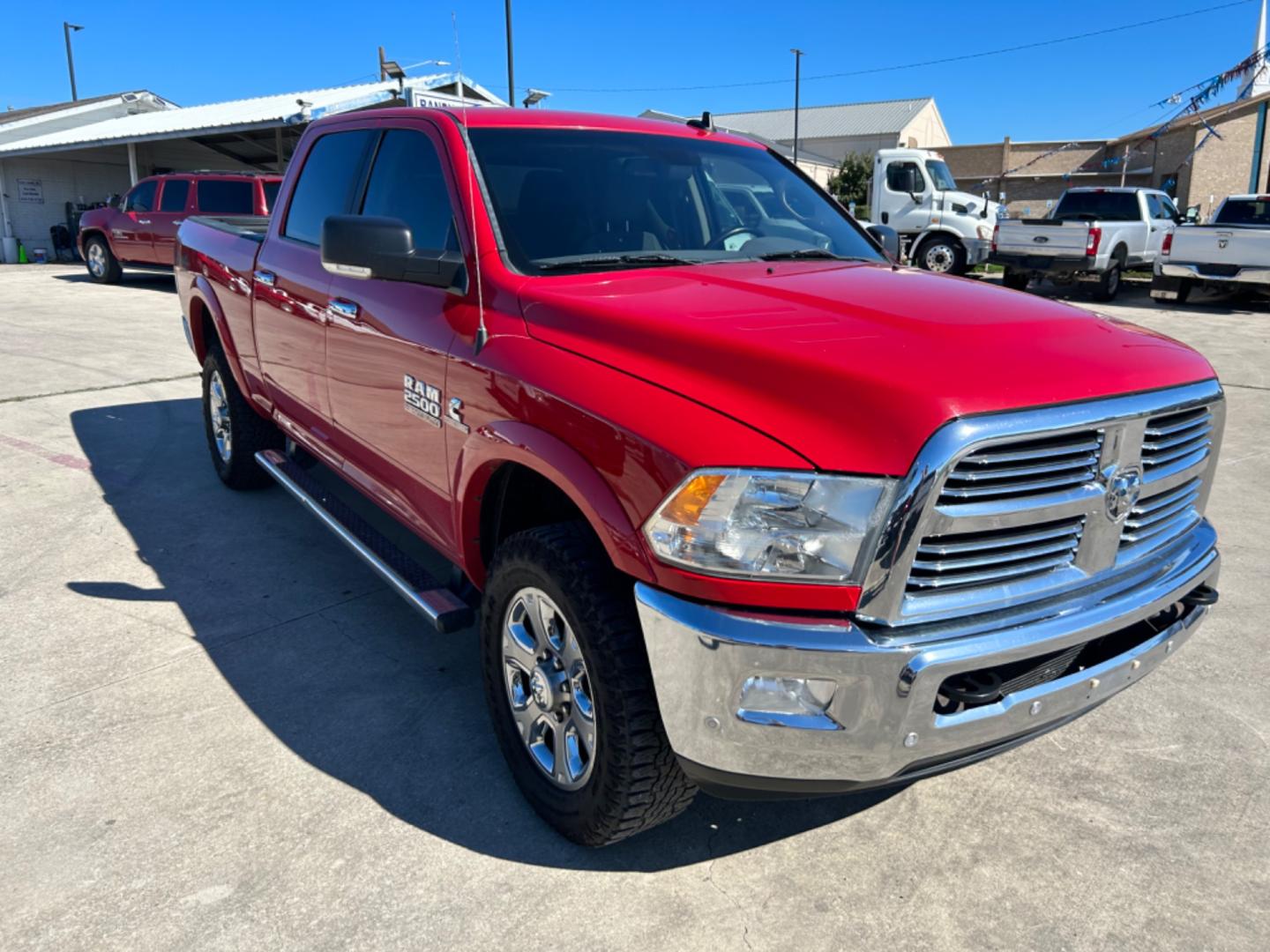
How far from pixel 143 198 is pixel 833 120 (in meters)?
54.0

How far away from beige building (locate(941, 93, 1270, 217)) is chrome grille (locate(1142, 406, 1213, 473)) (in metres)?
33.0

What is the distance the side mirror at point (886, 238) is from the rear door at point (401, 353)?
187 centimetres

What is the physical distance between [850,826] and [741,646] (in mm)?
1089

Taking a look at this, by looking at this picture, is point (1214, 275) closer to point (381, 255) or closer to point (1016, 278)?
point (1016, 278)

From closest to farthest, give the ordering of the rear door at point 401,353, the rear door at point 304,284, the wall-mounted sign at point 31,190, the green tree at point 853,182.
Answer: the rear door at point 401,353
the rear door at point 304,284
the wall-mounted sign at point 31,190
the green tree at point 853,182

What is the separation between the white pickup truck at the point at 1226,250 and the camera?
15.3 metres

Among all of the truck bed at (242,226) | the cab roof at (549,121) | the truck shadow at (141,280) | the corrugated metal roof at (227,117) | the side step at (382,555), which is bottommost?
the truck shadow at (141,280)

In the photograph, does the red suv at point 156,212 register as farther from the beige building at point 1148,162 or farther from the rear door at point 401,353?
the beige building at point 1148,162

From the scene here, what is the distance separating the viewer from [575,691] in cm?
250

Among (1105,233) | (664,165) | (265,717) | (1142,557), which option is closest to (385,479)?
(265,717)

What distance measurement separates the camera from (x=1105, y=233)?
16.7 meters

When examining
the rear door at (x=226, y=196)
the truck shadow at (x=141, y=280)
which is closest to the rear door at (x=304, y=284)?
the rear door at (x=226, y=196)

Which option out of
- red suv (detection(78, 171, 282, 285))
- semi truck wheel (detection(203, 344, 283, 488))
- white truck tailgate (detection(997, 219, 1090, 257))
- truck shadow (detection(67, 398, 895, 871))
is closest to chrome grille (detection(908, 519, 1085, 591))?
truck shadow (detection(67, 398, 895, 871))

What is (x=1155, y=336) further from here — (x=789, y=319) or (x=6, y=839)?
(x=6, y=839)
